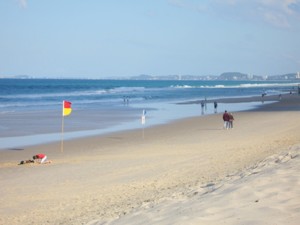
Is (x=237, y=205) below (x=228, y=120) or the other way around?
the other way around

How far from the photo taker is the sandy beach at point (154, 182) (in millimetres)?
6828

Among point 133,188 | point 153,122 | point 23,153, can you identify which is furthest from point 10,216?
point 153,122

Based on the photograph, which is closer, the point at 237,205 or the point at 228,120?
the point at 237,205

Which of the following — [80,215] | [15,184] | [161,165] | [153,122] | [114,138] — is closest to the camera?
[80,215]

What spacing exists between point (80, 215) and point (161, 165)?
5.84 m

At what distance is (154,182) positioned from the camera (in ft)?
40.8

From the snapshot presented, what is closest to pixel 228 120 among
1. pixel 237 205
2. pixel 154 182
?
pixel 154 182

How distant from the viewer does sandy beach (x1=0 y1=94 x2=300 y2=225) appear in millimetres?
6828

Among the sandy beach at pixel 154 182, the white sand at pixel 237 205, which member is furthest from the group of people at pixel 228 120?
the white sand at pixel 237 205

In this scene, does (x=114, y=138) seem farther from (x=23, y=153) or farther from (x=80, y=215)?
(x=80, y=215)

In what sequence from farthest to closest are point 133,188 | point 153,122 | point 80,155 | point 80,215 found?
point 153,122, point 80,155, point 133,188, point 80,215

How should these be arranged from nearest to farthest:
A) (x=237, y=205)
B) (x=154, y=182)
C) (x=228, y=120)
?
(x=237, y=205) < (x=154, y=182) < (x=228, y=120)

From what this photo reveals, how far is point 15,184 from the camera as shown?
531 inches

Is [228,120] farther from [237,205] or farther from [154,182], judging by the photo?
[237,205]
